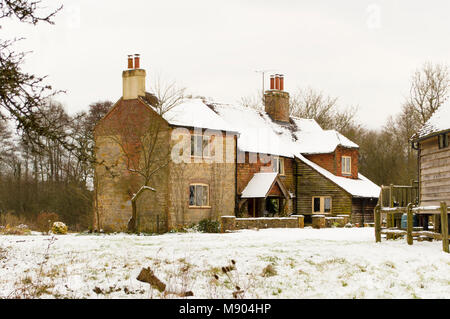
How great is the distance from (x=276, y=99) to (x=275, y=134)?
12.2 ft

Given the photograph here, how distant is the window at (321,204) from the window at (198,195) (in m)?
10.0

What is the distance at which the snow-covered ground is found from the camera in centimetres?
1361

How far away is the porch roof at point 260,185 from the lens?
3897 centimetres

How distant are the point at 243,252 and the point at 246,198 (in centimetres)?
2142

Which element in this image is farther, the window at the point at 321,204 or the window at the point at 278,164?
the window at the point at 321,204

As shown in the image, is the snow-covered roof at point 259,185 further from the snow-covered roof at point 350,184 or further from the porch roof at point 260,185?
the snow-covered roof at point 350,184

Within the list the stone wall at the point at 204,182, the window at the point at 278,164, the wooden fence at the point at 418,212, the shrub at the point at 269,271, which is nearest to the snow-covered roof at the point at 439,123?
the wooden fence at the point at 418,212

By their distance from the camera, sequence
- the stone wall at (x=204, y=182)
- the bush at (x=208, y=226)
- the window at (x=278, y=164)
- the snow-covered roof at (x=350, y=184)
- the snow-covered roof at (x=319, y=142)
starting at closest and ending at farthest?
the bush at (x=208, y=226) < the stone wall at (x=204, y=182) < the window at (x=278, y=164) < the snow-covered roof at (x=350, y=184) < the snow-covered roof at (x=319, y=142)

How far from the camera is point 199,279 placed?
14.8 meters

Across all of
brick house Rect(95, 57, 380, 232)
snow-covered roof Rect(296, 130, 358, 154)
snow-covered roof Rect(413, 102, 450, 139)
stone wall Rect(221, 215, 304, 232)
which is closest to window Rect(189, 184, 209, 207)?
brick house Rect(95, 57, 380, 232)

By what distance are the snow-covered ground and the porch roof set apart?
1906cm

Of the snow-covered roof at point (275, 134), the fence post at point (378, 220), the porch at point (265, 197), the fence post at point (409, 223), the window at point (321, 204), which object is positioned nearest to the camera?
the fence post at point (409, 223)

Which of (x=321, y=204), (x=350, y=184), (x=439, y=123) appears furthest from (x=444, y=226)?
(x=350, y=184)

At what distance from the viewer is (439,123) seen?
963 inches
